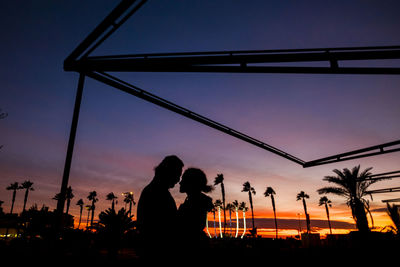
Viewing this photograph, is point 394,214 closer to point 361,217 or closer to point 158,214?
point 361,217

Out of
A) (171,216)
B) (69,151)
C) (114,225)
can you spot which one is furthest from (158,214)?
(114,225)

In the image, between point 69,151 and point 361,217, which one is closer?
point 69,151

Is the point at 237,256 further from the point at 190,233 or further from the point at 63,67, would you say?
the point at 63,67

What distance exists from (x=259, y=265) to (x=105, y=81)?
5696mm

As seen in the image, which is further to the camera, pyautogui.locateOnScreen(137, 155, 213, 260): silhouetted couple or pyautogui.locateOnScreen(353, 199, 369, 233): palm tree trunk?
pyautogui.locateOnScreen(353, 199, 369, 233): palm tree trunk

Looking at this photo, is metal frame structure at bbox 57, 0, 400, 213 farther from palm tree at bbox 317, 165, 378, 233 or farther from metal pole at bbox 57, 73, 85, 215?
palm tree at bbox 317, 165, 378, 233

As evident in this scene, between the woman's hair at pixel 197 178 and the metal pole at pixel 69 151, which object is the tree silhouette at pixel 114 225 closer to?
the metal pole at pixel 69 151

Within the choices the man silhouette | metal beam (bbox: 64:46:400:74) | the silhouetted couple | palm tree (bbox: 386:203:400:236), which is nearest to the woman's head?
the silhouetted couple

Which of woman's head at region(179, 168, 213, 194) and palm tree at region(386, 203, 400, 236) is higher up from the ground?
woman's head at region(179, 168, 213, 194)

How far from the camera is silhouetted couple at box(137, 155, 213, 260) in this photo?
6.48 feet

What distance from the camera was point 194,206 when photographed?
214 centimetres

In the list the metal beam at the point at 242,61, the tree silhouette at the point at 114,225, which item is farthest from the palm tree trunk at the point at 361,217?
the metal beam at the point at 242,61

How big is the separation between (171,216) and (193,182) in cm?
40

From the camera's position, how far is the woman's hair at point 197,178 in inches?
92.2
